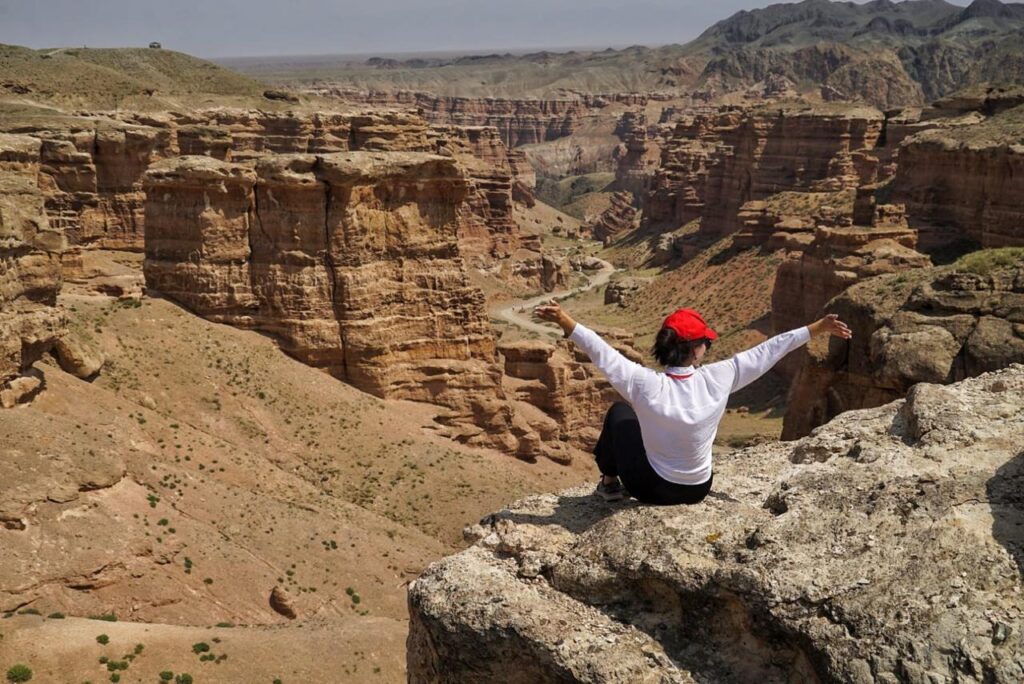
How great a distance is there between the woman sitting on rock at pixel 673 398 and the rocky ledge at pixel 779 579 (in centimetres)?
26

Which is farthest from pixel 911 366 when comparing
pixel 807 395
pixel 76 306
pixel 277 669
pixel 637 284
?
pixel 637 284

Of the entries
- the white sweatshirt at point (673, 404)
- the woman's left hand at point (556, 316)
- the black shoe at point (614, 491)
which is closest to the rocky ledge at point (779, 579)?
the black shoe at point (614, 491)

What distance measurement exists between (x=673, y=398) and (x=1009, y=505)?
8.36 feet

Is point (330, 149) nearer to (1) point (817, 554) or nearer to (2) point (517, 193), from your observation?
(2) point (517, 193)

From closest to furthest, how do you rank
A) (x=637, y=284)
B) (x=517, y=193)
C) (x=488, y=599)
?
(x=488, y=599), (x=637, y=284), (x=517, y=193)

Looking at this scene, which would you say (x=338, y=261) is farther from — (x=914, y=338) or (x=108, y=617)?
(x=914, y=338)

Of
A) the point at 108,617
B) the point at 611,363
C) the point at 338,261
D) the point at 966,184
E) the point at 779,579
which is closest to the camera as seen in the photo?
the point at 779,579

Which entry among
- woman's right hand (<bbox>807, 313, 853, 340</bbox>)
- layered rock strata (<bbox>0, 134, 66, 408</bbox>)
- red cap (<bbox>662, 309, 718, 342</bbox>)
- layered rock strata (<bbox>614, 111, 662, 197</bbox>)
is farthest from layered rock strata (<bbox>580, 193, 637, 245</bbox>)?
red cap (<bbox>662, 309, 718, 342</bbox>)

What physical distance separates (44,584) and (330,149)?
187ft

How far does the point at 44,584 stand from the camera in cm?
1912

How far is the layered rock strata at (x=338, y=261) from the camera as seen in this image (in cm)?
3231

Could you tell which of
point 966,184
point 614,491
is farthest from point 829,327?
point 966,184

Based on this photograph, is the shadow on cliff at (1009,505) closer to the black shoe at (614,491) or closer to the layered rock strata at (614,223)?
the black shoe at (614,491)

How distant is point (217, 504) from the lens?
24547mm
